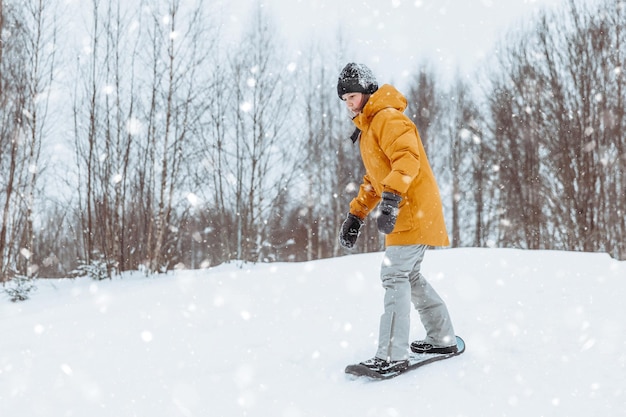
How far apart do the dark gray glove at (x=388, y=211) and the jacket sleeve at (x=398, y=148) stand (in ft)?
0.14

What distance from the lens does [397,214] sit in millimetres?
2398

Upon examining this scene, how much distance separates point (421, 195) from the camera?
8.34ft

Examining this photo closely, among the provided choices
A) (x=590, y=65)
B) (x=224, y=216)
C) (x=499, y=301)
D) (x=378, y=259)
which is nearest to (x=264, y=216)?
(x=224, y=216)

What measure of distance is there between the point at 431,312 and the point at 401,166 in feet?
3.05

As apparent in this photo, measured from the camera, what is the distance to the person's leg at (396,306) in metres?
2.43

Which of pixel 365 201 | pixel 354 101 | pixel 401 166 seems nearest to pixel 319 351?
pixel 365 201

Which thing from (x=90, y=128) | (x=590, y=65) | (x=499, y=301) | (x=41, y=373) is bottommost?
(x=41, y=373)

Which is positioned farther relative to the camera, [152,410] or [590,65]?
[590,65]

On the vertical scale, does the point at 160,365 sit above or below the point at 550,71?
below

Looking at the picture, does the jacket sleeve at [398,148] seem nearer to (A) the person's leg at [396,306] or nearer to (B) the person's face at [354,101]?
(B) the person's face at [354,101]

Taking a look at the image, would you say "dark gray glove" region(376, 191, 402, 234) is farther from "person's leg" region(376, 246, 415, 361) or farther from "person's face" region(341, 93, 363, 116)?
"person's face" region(341, 93, 363, 116)

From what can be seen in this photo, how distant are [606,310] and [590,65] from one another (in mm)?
10946

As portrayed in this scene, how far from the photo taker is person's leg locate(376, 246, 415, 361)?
95.6 inches

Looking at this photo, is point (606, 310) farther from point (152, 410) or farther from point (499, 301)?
point (152, 410)
